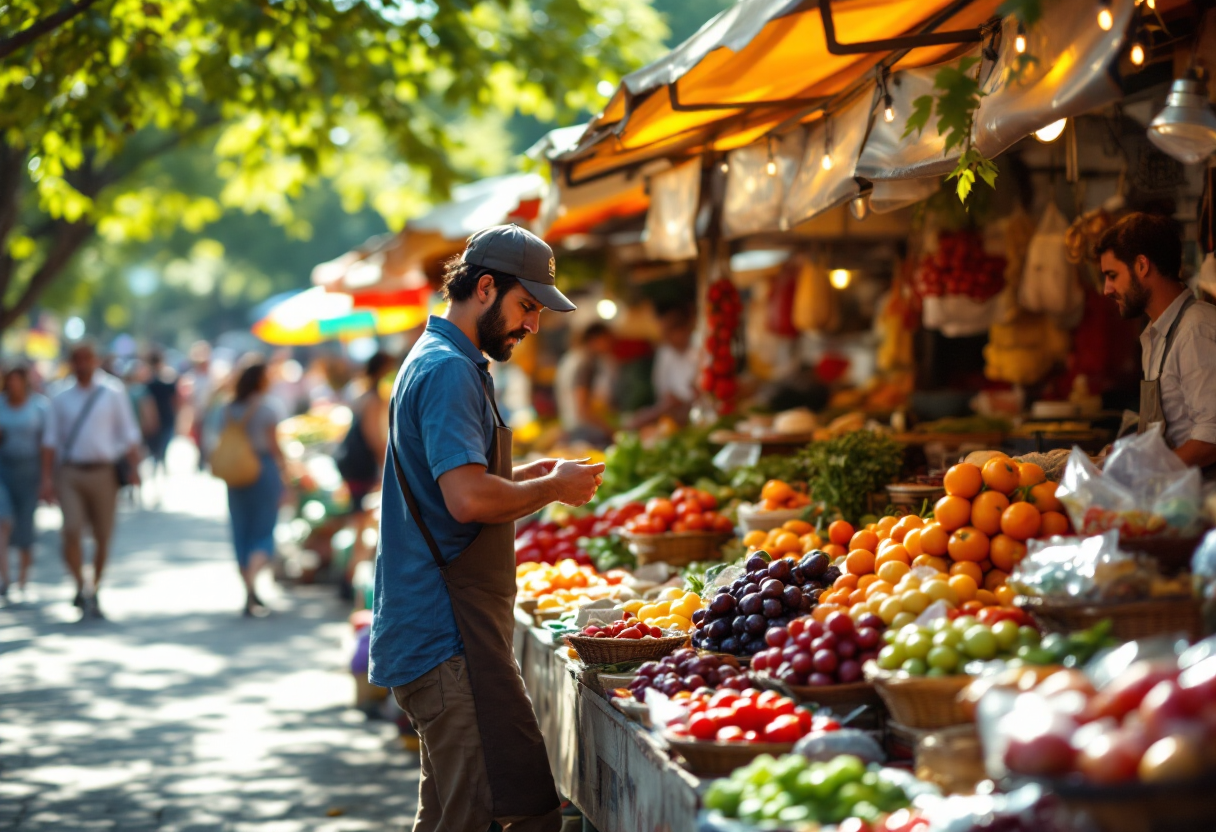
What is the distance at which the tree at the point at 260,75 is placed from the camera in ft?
24.4

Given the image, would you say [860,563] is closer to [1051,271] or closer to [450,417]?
[450,417]

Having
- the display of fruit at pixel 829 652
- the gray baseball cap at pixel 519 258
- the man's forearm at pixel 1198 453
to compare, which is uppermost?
the gray baseball cap at pixel 519 258

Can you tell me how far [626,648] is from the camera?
4301 mm

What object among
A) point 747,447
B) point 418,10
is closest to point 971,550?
point 747,447

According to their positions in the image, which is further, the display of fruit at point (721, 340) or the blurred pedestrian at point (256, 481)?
the blurred pedestrian at point (256, 481)

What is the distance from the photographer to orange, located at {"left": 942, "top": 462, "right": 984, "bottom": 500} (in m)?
4.04

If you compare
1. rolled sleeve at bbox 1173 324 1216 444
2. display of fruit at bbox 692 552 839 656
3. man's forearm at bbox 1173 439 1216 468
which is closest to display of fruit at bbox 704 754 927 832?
display of fruit at bbox 692 552 839 656

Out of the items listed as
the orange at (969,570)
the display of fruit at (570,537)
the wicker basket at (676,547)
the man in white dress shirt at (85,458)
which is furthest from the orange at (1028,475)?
the man in white dress shirt at (85,458)

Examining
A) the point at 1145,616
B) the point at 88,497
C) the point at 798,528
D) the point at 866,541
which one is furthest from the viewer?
the point at 88,497

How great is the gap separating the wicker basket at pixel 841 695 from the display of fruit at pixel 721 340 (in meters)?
4.94

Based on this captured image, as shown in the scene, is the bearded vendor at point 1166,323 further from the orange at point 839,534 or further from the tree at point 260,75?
the tree at point 260,75

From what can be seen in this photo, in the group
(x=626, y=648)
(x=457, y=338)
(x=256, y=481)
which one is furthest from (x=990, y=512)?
(x=256, y=481)

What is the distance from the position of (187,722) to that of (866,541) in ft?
17.1

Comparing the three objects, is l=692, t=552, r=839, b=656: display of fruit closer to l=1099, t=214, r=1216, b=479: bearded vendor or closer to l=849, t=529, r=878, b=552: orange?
l=849, t=529, r=878, b=552: orange
